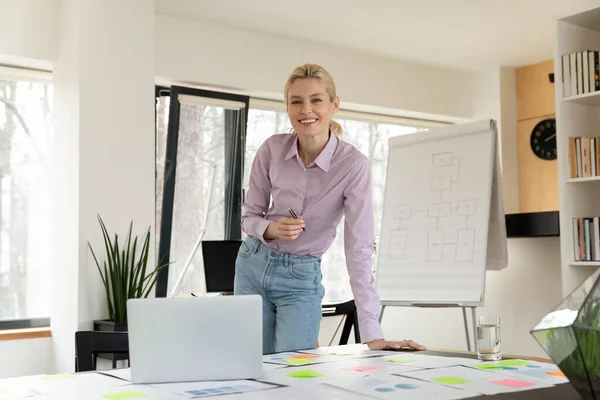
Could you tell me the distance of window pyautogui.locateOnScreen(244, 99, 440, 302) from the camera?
6.01 m

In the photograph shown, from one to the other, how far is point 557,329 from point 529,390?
21 cm

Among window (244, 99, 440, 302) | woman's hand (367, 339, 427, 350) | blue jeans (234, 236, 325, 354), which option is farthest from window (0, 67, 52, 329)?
woman's hand (367, 339, 427, 350)

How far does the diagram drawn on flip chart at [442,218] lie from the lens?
4320 mm

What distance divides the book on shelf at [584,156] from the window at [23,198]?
3.18m

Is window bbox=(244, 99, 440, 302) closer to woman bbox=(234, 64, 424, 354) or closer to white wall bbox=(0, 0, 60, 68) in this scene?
white wall bbox=(0, 0, 60, 68)

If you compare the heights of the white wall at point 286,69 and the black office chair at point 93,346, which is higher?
the white wall at point 286,69

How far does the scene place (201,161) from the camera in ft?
18.4

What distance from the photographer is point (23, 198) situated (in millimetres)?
4863

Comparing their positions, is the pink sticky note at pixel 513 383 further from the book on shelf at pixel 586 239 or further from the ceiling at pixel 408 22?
the ceiling at pixel 408 22

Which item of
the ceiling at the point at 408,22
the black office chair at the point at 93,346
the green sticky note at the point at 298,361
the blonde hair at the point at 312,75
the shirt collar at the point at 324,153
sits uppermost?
the ceiling at the point at 408,22

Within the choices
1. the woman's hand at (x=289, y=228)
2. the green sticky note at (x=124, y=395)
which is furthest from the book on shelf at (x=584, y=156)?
the green sticky note at (x=124, y=395)

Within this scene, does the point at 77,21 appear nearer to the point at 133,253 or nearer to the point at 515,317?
the point at 133,253

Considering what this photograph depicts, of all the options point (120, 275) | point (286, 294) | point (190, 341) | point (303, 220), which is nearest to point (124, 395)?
point (190, 341)

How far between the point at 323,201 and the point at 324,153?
142 millimetres
